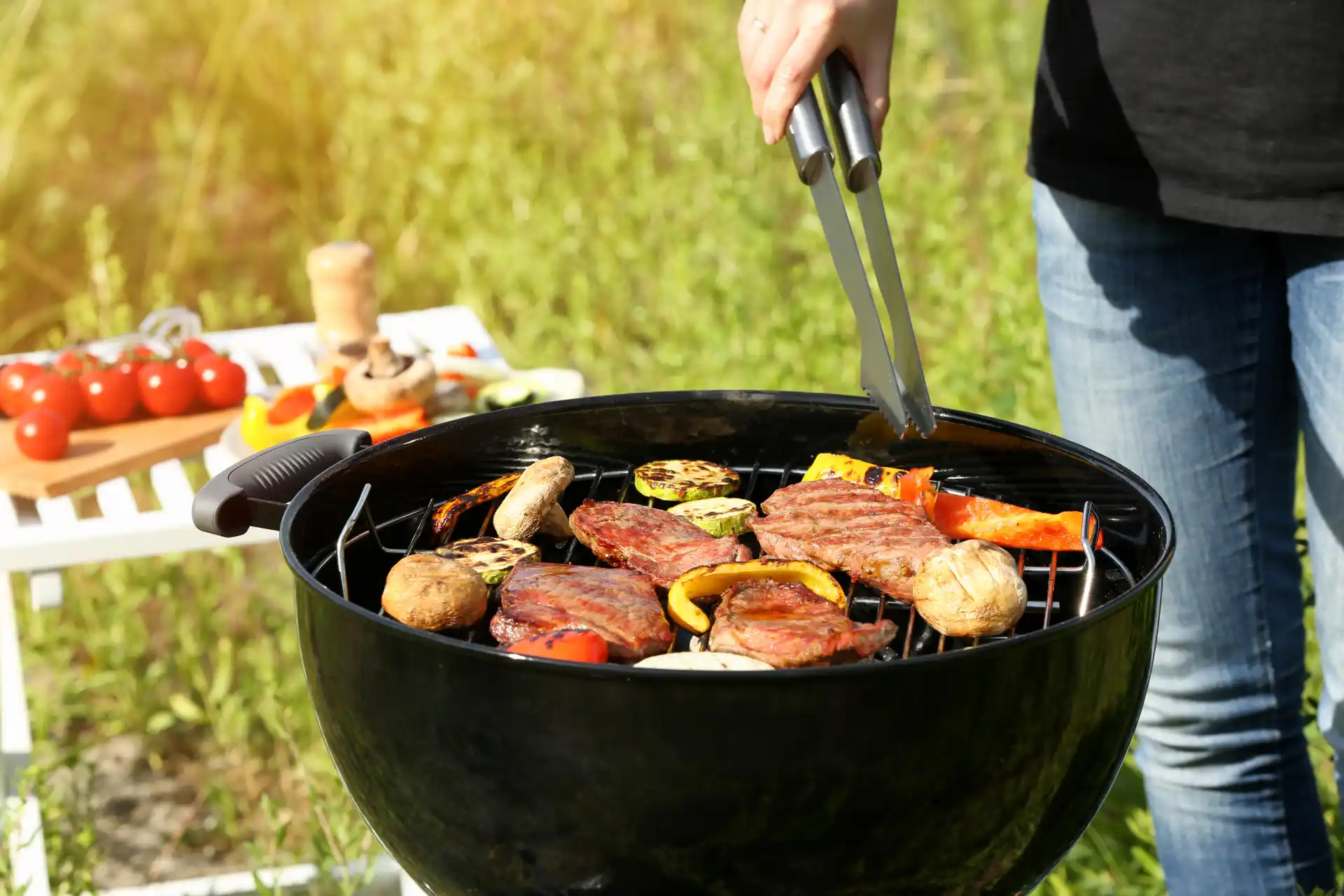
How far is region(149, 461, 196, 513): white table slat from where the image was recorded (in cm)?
215

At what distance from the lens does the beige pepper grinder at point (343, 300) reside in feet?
8.45

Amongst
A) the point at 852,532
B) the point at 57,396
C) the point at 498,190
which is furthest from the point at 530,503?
the point at 498,190

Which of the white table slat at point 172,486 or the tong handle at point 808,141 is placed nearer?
the tong handle at point 808,141

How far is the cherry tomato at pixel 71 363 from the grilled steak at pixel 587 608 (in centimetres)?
153

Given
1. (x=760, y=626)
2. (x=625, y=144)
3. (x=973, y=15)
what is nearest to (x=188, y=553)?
(x=625, y=144)

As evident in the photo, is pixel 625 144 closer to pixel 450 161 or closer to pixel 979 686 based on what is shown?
pixel 450 161

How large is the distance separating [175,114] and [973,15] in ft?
9.41

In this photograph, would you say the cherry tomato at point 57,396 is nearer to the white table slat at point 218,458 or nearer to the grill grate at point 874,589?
the white table slat at point 218,458

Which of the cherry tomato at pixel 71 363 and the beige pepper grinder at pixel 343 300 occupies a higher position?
the beige pepper grinder at pixel 343 300

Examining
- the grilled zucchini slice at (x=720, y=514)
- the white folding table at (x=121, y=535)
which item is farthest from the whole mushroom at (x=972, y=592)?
the white folding table at (x=121, y=535)

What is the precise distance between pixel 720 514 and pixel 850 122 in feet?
1.47

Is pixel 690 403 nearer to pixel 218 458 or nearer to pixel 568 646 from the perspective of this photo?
pixel 568 646

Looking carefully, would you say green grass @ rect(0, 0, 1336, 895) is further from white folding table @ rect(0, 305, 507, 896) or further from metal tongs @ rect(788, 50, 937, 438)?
metal tongs @ rect(788, 50, 937, 438)

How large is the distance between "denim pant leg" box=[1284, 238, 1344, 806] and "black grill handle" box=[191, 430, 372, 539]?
41.7 inches
